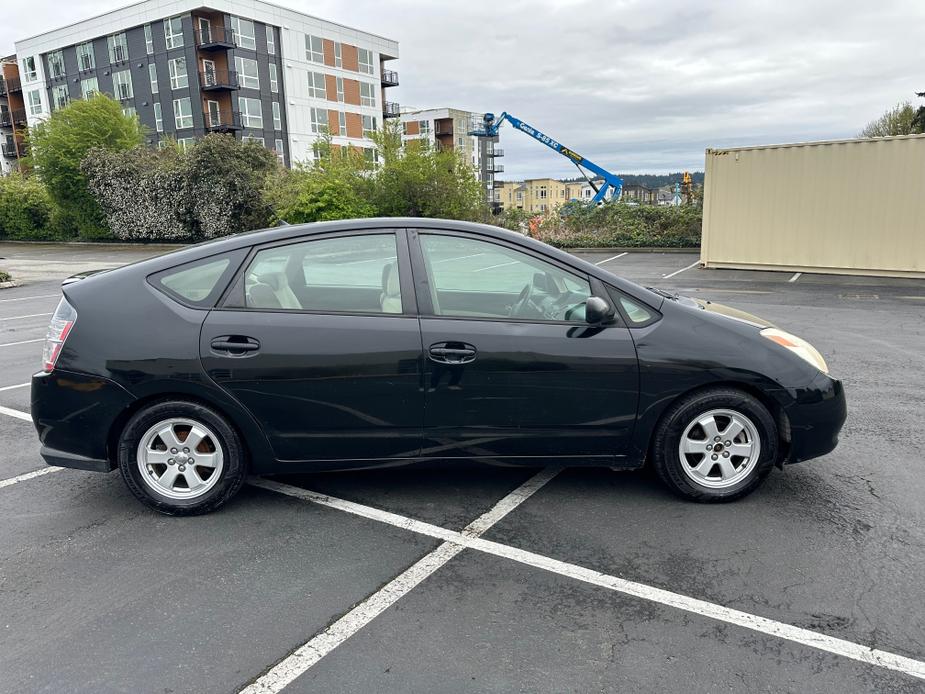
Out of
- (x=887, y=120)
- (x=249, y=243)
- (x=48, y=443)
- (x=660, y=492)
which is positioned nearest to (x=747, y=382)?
(x=660, y=492)

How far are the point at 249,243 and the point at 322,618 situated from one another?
82.6 inches

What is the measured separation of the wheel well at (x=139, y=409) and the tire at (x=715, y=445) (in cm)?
234

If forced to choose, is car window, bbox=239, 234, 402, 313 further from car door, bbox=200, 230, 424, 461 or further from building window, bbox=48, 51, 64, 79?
building window, bbox=48, 51, 64, 79

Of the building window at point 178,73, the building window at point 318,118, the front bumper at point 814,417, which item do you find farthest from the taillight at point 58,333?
the building window at point 318,118

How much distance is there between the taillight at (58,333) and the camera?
12.5ft

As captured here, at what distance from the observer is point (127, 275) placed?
395 cm

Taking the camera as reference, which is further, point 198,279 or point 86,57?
point 86,57

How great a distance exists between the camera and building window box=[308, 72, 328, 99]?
55.2 meters

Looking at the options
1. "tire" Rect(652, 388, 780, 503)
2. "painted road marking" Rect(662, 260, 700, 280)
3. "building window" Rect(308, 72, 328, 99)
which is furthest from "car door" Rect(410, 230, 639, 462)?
"building window" Rect(308, 72, 328, 99)

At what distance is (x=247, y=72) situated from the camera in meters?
50.4

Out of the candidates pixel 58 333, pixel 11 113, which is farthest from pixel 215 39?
pixel 58 333

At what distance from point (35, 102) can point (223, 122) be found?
21.2 meters

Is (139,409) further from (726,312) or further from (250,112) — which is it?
(250,112)

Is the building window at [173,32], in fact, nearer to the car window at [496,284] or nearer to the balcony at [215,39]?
the balcony at [215,39]
